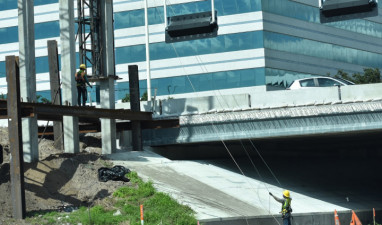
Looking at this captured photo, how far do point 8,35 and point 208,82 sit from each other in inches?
649

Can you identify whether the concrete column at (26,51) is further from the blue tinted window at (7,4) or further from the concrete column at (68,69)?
the blue tinted window at (7,4)

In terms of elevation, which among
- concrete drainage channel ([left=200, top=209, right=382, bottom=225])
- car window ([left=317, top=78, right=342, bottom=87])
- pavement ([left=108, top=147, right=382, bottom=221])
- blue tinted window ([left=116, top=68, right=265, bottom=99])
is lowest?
concrete drainage channel ([left=200, top=209, right=382, bottom=225])

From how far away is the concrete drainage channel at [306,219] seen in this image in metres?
24.7

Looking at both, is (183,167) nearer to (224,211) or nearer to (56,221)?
(224,211)

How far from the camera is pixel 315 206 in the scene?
29953mm

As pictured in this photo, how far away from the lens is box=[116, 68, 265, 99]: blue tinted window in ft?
178

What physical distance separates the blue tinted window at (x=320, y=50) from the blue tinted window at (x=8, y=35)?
1948cm

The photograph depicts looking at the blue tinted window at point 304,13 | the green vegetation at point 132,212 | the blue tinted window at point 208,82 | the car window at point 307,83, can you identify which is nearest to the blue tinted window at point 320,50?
the blue tinted window at point 304,13

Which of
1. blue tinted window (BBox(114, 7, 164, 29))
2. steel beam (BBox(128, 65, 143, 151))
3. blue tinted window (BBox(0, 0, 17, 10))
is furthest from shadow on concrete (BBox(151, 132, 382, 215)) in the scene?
blue tinted window (BBox(0, 0, 17, 10))

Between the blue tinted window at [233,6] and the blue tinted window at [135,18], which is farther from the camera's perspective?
the blue tinted window at [135,18]

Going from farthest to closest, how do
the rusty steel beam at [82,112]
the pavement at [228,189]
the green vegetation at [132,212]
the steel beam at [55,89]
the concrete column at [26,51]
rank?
1. the steel beam at [55,89]
2. the concrete column at [26,51]
3. the rusty steel beam at [82,112]
4. the pavement at [228,189]
5. the green vegetation at [132,212]

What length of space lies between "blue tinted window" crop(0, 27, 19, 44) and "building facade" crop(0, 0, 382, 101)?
8 centimetres

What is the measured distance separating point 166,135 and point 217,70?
828 inches

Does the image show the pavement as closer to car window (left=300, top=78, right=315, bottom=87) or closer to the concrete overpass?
the concrete overpass
